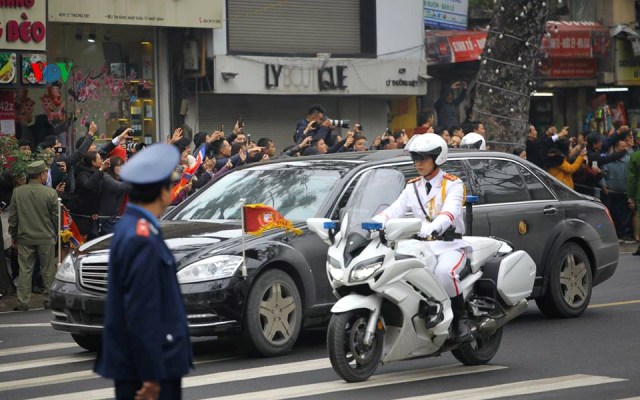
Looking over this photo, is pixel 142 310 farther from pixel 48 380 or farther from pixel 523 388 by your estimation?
pixel 48 380

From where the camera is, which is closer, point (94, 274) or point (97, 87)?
point (94, 274)

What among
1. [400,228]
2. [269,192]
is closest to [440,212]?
[400,228]

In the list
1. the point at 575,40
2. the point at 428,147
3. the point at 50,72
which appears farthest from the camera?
the point at 575,40

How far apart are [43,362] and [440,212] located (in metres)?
3.67

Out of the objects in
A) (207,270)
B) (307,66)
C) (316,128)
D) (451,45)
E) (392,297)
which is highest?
(451,45)

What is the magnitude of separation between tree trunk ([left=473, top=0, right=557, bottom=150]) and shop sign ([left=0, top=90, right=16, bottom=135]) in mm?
7995

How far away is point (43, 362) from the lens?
1153cm

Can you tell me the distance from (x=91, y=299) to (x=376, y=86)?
63.2 feet

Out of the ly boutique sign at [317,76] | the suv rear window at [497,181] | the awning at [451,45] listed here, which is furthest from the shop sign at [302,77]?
the suv rear window at [497,181]

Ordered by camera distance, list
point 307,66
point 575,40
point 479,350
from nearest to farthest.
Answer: point 479,350 → point 307,66 → point 575,40

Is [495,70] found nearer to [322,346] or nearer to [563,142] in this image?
[563,142]

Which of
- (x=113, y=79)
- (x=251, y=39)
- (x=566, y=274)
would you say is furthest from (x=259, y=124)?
(x=566, y=274)

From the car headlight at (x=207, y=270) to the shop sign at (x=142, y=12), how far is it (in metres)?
13.7

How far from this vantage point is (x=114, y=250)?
18.8ft
